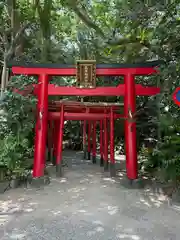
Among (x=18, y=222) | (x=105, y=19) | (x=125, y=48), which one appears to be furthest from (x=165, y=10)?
(x=105, y=19)

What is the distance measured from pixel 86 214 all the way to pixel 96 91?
12.5 feet

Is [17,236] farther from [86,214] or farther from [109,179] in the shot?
[109,179]

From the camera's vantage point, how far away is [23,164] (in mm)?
7223

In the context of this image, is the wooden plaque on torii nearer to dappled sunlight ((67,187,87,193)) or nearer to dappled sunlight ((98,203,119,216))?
dappled sunlight ((67,187,87,193))

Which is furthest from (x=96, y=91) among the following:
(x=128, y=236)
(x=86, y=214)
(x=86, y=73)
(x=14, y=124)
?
(x=128, y=236)

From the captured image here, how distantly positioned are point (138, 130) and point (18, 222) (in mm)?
6906

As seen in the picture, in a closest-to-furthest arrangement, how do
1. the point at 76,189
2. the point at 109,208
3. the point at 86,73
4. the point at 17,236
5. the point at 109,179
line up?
1. the point at 17,236
2. the point at 109,208
3. the point at 76,189
4. the point at 86,73
5. the point at 109,179

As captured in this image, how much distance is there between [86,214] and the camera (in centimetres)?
462

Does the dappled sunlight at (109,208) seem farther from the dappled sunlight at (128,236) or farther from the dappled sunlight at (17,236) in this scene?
the dappled sunlight at (17,236)

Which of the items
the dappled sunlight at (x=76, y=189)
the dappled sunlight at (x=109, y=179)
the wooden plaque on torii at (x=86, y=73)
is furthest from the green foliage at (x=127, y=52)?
the dappled sunlight at (x=76, y=189)

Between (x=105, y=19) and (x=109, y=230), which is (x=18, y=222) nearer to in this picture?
(x=109, y=230)

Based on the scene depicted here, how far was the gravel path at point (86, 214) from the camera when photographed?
3764mm

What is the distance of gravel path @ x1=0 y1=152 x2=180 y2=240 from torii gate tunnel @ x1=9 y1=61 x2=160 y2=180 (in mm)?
922

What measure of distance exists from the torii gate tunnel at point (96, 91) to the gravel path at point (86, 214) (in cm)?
92
